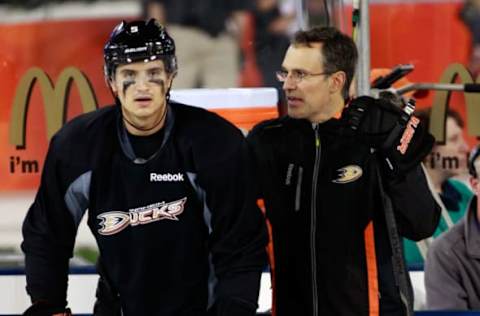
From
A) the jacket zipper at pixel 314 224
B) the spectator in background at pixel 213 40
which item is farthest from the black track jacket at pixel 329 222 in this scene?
the spectator in background at pixel 213 40

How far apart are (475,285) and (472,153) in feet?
1.64

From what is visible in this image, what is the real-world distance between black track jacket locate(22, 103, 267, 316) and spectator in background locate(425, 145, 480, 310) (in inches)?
58.6

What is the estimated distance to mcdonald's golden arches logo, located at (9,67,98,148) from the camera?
4457 mm

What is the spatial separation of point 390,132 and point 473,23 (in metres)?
1.28

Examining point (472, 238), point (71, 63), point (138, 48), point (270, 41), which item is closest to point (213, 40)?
point (270, 41)

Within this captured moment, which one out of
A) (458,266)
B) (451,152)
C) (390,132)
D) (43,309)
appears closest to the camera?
(43,309)

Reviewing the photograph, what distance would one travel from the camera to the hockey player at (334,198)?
3248 millimetres

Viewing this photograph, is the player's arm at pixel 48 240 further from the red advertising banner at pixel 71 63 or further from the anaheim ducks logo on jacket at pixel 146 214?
the red advertising banner at pixel 71 63

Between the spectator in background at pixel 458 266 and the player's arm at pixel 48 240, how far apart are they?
172cm

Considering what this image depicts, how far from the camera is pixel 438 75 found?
173 inches

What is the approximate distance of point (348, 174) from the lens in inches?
128

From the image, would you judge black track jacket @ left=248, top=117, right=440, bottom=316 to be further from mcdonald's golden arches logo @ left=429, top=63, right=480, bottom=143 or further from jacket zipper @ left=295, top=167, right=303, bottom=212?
mcdonald's golden arches logo @ left=429, top=63, right=480, bottom=143

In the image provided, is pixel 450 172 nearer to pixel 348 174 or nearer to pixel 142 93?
pixel 348 174

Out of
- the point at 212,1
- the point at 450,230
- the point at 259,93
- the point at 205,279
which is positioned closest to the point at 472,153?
the point at 450,230
